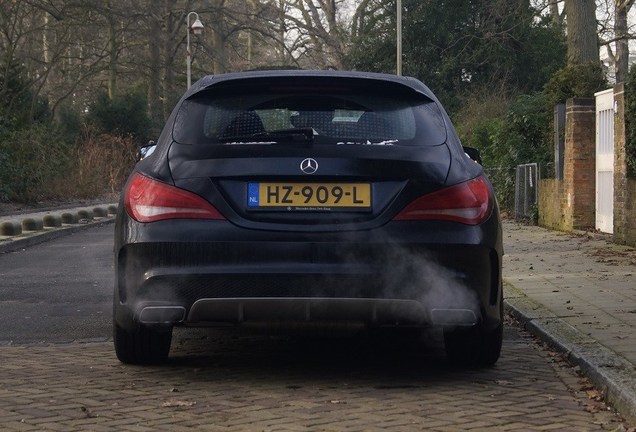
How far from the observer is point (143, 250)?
6.28m

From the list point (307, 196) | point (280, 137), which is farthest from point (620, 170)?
point (307, 196)

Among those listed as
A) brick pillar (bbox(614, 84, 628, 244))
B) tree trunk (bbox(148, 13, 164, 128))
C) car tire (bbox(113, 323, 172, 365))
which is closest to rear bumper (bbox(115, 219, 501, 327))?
car tire (bbox(113, 323, 172, 365))

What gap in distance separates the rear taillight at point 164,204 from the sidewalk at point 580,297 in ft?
7.04

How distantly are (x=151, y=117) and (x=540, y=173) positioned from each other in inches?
1236

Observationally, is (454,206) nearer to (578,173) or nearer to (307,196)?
(307,196)

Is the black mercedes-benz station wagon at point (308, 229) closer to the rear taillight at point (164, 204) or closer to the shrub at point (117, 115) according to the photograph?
the rear taillight at point (164, 204)

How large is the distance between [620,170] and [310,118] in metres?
10.8

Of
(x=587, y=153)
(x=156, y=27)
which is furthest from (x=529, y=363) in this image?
(x=156, y=27)

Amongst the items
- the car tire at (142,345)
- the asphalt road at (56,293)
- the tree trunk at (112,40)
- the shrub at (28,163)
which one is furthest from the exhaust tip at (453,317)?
the tree trunk at (112,40)

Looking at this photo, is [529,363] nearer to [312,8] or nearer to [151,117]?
[151,117]

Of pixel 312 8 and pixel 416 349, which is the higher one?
pixel 312 8

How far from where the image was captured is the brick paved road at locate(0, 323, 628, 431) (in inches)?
218

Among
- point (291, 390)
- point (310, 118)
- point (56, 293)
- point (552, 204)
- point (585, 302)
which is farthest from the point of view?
point (552, 204)

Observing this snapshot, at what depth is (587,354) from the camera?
701 centimetres
